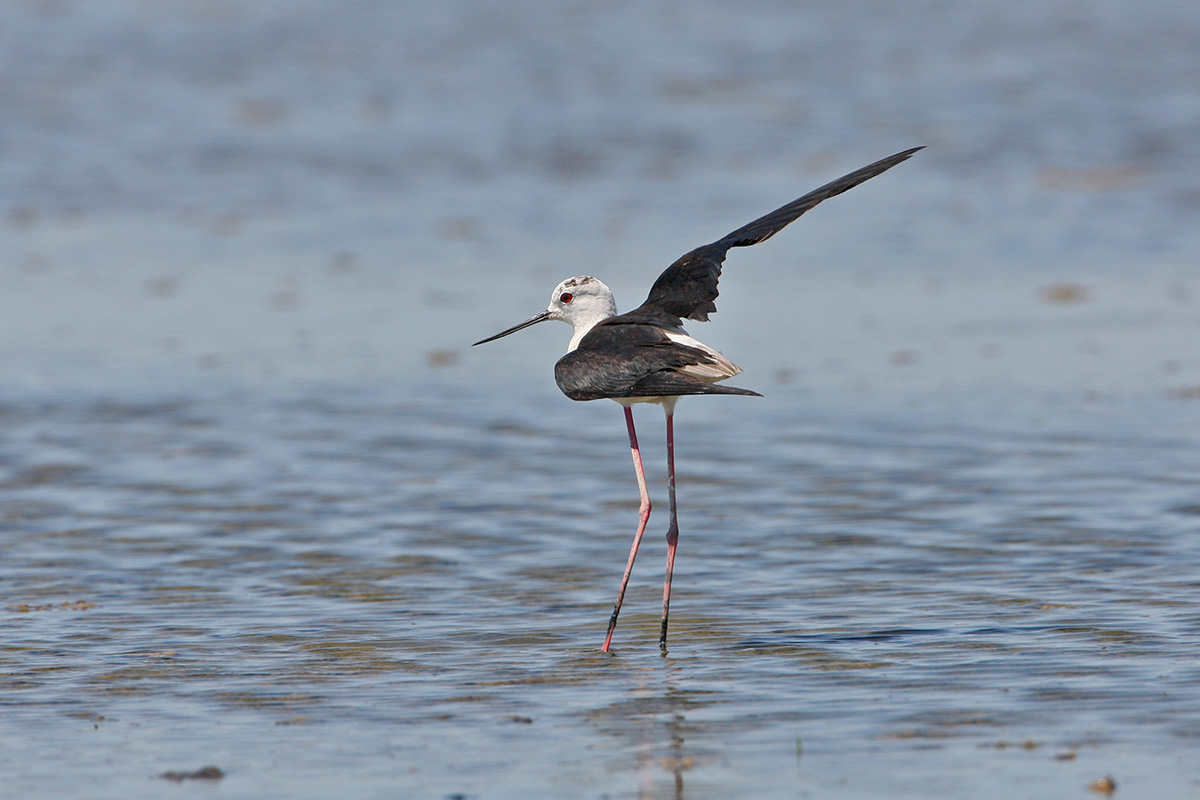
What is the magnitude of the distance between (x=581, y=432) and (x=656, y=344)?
4036 millimetres

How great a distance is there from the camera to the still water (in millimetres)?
5184

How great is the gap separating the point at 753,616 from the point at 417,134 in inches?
558

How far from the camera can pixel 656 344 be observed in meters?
6.16

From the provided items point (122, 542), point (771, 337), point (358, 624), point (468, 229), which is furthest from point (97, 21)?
point (358, 624)

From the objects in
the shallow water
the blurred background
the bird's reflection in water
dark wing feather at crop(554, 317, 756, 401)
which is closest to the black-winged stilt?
dark wing feather at crop(554, 317, 756, 401)

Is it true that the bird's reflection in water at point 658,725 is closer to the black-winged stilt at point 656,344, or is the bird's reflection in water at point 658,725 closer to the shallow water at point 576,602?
the shallow water at point 576,602

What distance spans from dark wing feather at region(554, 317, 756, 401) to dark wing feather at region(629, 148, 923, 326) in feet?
0.79

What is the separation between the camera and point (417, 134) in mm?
19906

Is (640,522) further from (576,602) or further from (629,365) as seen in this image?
(629,365)

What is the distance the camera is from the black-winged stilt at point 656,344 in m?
5.98

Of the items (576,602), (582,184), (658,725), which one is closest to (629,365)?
(576,602)

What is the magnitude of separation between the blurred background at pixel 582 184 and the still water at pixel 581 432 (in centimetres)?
8

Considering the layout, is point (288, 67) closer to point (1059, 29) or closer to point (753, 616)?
point (1059, 29)

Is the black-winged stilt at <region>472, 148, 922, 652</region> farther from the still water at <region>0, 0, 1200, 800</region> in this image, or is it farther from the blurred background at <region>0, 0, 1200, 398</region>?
the blurred background at <region>0, 0, 1200, 398</region>
